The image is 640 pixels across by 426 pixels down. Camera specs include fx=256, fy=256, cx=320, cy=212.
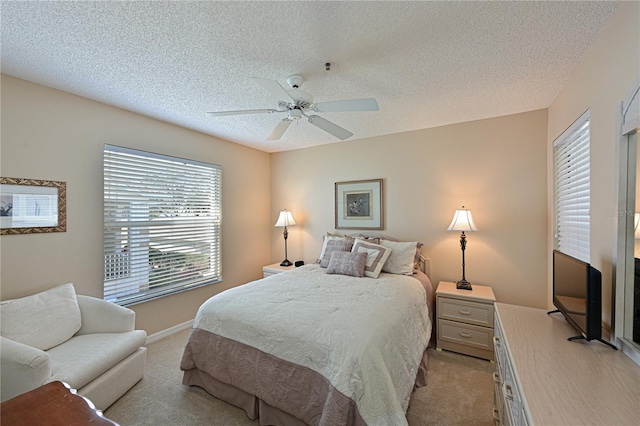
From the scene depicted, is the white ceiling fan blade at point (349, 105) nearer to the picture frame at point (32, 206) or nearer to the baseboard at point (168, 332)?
the picture frame at point (32, 206)

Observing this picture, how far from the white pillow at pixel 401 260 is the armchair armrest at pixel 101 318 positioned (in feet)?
8.81

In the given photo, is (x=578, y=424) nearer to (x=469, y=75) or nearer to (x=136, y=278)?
(x=469, y=75)

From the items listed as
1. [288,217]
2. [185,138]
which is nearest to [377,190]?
[288,217]

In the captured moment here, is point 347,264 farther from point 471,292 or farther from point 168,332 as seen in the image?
point 168,332

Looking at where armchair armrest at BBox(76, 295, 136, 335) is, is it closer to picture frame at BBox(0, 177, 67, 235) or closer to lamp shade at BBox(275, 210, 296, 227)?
picture frame at BBox(0, 177, 67, 235)

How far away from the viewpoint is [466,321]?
104 inches

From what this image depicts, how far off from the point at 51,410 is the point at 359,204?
3491 mm

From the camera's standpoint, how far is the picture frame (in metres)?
2.07

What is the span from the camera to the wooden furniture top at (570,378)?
86 cm

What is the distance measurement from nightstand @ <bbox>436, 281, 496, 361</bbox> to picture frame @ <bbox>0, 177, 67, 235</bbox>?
3.83m

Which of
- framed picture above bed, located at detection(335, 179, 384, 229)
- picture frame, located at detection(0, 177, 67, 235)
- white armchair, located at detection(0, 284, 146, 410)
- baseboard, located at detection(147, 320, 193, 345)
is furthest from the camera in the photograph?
framed picture above bed, located at detection(335, 179, 384, 229)

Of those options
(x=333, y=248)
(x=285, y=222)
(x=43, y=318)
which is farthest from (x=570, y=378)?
(x=285, y=222)

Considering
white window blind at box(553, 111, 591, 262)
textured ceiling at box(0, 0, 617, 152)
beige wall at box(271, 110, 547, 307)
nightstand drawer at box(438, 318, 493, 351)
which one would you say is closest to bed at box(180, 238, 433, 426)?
nightstand drawer at box(438, 318, 493, 351)

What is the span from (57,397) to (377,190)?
350 centimetres
